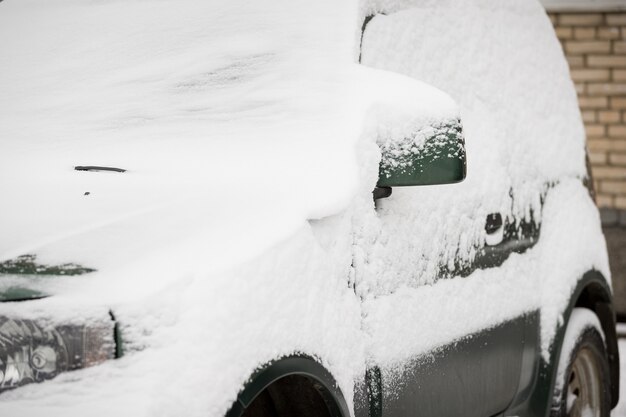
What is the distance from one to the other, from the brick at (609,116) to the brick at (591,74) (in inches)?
10.5

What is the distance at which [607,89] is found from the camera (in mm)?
7824

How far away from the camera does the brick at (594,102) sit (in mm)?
7852

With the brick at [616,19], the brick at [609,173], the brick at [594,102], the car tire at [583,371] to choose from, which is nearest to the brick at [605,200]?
the brick at [609,173]

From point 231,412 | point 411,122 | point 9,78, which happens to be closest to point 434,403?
point 411,122

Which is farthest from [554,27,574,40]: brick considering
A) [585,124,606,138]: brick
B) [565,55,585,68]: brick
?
[585,124,606,138]: brick

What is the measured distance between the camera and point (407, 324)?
108 inches

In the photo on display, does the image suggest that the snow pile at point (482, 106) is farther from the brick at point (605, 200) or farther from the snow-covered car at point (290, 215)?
the brick at point (605, 200)

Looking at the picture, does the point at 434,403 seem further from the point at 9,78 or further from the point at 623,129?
the point at 623,129

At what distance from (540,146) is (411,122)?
4.37 feet

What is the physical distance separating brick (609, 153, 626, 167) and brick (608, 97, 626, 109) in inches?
15.2

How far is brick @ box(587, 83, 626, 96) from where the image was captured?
25.6 ft

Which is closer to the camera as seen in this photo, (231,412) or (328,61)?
(231,412)

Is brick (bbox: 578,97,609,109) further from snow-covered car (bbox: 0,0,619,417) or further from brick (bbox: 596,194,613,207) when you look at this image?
snow-covered car (bbox: 0,0,619,417)

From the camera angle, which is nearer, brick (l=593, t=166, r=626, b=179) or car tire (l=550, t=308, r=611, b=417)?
car tire (l=550, t=308, r=611, b=417)
